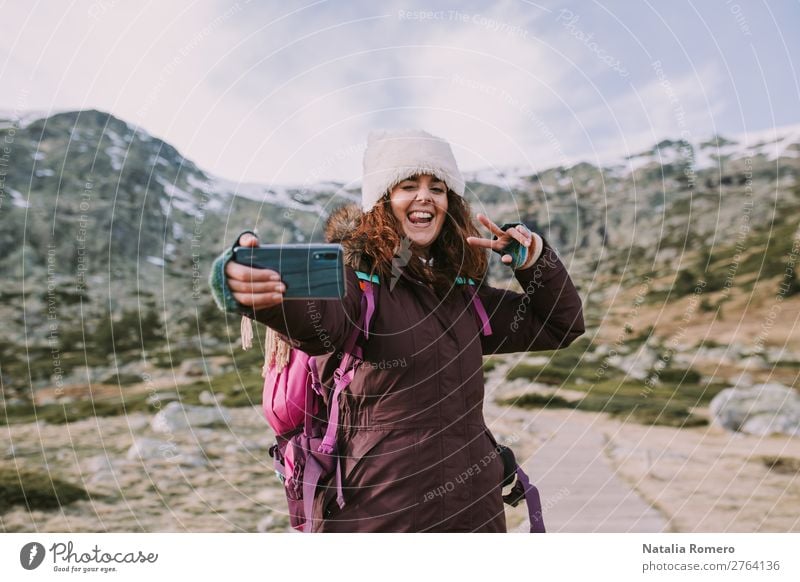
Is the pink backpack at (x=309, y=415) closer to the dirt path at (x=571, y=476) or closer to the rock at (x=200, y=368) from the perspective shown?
the dirt path at (x=571, y=476)

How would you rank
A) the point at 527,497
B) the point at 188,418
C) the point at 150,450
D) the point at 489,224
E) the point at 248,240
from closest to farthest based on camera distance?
the point at 248,240, the point at 489,224, the point at 527,497, the point at 150,450, the point at 188,418

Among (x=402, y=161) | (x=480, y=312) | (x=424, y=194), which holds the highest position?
(x=402, y=161)

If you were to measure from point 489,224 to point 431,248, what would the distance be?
29 centimetres

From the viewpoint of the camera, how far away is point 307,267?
2254mm

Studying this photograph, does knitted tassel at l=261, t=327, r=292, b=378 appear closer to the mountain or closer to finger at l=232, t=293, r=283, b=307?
finger at l=232, t=293, r=283, b=307

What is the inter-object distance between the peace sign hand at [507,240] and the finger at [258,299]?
796mm

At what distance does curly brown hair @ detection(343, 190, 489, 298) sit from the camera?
256cm

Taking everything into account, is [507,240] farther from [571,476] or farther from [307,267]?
[571,476]

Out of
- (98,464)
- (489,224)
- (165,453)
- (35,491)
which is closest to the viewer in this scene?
(489,224)

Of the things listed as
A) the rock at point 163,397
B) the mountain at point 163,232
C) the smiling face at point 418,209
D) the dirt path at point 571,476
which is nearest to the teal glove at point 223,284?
the smiling face at point 418,209

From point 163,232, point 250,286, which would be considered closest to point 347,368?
point 250,286

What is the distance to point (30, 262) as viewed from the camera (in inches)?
733

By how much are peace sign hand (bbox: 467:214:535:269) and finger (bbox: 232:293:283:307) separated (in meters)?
0.80

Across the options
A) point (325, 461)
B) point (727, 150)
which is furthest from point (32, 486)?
point (727, 150)
